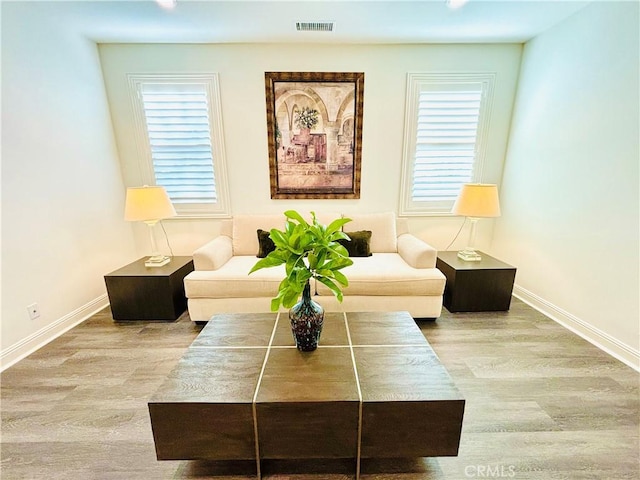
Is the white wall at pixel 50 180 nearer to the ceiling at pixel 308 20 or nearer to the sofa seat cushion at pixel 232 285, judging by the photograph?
the ceiling at pixel 308 20

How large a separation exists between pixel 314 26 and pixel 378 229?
195 cm

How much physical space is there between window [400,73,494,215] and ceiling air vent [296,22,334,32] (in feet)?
3.21

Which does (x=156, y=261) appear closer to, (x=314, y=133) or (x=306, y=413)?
(x=314, y=133)

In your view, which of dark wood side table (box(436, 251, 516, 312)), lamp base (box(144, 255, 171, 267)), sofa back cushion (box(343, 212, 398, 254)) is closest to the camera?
dark wood side table (box(436, 251, 516, 312))

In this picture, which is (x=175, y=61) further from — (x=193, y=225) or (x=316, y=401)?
(x=316, y=401)

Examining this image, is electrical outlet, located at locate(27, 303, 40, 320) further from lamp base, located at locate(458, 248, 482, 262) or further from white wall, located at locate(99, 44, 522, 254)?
lamp base, located at locate(458, 248, 482, 262)

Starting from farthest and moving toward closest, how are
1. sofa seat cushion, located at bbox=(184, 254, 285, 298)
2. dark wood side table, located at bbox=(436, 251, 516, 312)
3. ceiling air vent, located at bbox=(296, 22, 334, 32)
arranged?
1. dark wood side table, located at bbox=(436, 251, 516, 312)
2. ceiling air vent, located at bbox=(296, 22, 334, 32)
3. sofa seat cushion, located at bbox=(184, 254, 285, 298)

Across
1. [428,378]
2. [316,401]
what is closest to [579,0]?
[428,378]

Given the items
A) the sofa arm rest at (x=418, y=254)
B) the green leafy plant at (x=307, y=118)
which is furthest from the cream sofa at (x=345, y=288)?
the green leafy plant at (x=307, y=118)

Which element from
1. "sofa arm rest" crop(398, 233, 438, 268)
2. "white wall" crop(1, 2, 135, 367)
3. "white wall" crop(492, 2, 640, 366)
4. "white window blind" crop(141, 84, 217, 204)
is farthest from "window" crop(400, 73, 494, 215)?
"white wall" crop(1, 2, 135, 367)

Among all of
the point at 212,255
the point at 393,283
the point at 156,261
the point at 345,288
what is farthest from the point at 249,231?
the point at 393,283

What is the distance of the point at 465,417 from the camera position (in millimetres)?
1560

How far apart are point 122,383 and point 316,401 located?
143cm

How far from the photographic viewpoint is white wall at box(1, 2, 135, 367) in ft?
6.73
